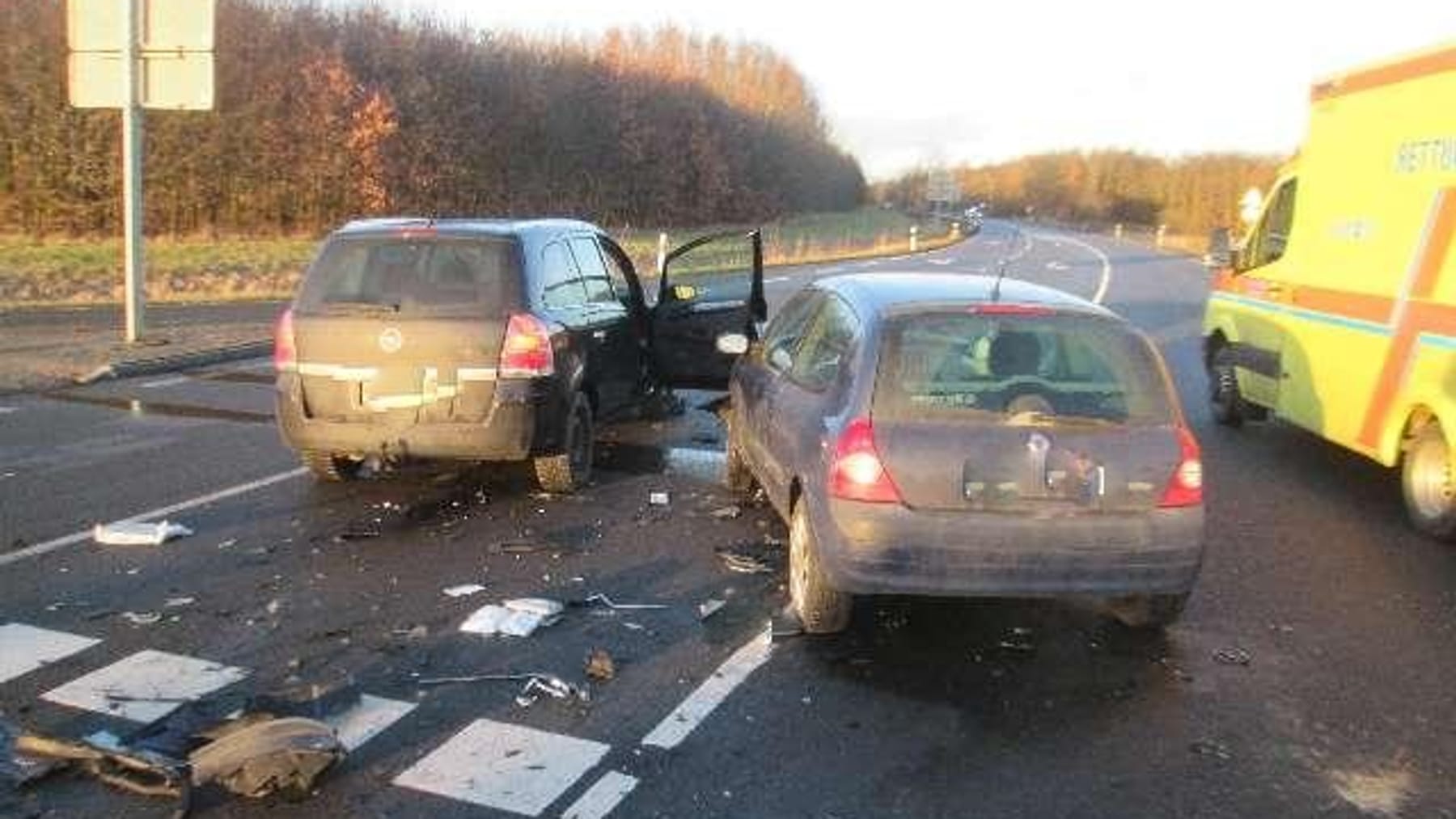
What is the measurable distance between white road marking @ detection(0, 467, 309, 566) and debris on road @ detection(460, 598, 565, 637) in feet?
8.16

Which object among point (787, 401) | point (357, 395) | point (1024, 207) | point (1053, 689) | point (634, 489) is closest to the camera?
point (1053, 689)

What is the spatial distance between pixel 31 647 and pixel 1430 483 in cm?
762

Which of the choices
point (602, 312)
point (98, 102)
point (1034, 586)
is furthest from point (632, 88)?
point (1034, 586)

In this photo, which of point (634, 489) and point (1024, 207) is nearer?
point (634, 489)

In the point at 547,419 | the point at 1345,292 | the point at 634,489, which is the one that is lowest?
the point at 634,489

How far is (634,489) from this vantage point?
854cm

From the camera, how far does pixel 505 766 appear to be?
14.2 ft

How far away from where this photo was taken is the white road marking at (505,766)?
13.5 feet

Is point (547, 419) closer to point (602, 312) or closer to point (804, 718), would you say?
point (602, 312)

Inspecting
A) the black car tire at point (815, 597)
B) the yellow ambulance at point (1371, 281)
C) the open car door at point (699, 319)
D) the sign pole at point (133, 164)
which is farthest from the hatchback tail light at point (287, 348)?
the sign pole at point (133, 164)

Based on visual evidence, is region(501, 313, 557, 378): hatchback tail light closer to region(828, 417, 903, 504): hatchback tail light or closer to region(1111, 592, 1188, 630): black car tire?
region(828, 417, 903, 504): hatchback tail light

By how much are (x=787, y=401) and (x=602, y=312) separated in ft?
9.95

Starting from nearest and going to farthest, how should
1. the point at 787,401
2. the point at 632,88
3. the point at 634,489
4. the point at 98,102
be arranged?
the point at 787,401 → the point at 634,489 → the point at 98,102 → the point at 632,88

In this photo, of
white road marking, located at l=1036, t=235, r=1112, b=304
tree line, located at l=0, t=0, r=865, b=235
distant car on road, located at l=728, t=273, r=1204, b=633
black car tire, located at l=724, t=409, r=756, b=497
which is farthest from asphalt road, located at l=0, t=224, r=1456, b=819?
tree line, located at l=0, t=0, r=865, b=235
